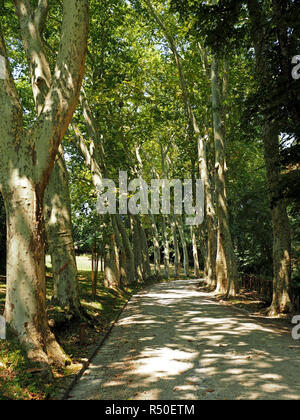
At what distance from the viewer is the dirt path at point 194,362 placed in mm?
5058

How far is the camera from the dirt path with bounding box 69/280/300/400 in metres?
5.06

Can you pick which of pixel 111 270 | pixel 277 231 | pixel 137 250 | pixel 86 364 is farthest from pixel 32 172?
pixel 137 250

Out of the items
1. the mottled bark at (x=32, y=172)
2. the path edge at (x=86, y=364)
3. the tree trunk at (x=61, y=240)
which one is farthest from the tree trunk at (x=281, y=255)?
the mottled bark at (x=32, y=172)

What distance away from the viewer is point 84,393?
5.28 meters

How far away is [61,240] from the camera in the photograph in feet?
28.6

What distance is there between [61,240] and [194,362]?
418cm

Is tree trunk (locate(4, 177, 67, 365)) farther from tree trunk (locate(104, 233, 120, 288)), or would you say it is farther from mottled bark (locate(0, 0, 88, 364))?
tree trunk (locate(104, 233, 120, 288))

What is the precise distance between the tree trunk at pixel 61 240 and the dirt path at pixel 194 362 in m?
1.59

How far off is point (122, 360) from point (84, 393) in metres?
1.76

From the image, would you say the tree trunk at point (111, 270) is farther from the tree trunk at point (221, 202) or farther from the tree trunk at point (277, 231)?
the tree trunk at point (277, 231)

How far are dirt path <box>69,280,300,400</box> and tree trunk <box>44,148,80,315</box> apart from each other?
1.59m

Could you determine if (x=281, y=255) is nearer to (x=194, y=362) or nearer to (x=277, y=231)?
(x=277, y=231)

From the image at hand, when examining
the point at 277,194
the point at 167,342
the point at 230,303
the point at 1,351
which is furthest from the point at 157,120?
the point at 1,351
